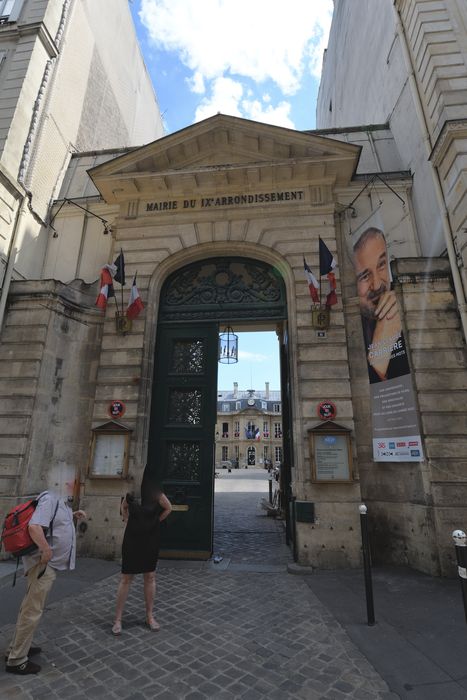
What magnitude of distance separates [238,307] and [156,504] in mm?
5412

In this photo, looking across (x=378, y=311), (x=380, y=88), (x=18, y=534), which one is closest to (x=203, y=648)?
(x=18, y=534)

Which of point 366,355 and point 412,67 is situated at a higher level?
point 412,67

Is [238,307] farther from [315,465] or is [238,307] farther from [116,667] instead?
[116,667]

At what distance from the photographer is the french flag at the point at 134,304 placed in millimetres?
8203

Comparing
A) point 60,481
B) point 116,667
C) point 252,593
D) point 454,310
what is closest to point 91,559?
point 60,481

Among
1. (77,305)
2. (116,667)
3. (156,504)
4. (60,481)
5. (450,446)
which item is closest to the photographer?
(116,667)

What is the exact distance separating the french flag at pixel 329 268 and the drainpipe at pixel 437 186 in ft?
6.96

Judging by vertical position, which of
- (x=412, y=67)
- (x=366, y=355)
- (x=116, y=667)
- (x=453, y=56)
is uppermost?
(x=412, y=67)

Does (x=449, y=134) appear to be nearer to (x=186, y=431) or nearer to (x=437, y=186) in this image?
(x=437, y=186)

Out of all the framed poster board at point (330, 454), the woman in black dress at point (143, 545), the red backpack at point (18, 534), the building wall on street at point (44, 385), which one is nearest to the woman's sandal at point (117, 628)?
the woman in black dress at point (143, 545)

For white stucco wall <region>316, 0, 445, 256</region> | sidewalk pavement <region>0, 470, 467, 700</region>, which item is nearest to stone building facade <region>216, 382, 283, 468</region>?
white stucco wall <region>316, 0, 445, 256</region>

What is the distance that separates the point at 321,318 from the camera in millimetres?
7883

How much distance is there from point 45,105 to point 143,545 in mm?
11110

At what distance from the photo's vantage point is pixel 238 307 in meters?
8.94
